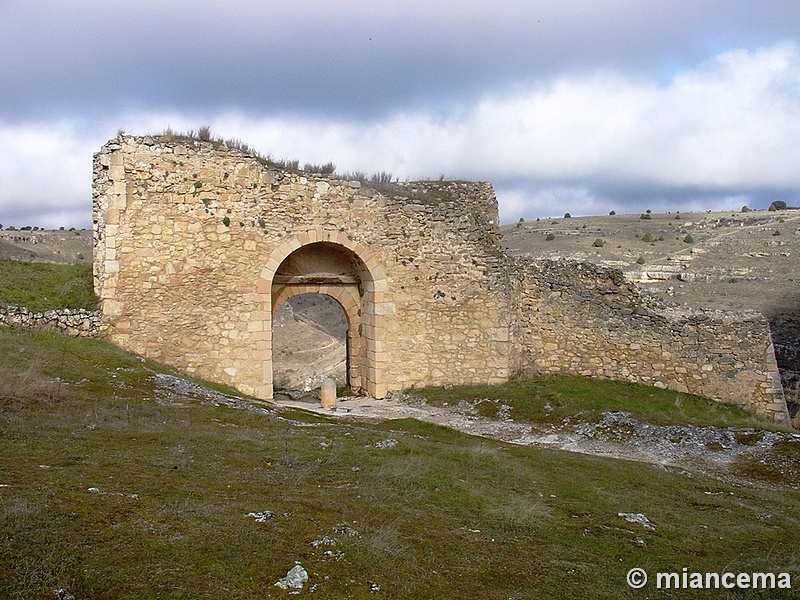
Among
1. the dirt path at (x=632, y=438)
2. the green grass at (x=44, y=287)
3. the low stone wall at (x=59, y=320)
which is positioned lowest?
the dirt path at (x=632, y=438)

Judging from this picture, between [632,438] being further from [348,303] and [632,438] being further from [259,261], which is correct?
[259,261]

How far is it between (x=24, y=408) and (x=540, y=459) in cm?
675

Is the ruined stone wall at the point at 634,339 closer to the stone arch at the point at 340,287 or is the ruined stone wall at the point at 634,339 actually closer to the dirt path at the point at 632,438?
the dirt path at the point at 632,438

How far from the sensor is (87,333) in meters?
14.0

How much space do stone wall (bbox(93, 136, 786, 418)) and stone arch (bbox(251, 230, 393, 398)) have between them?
4 centimetres

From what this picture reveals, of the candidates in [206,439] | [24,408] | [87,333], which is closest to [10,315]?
[87,333]

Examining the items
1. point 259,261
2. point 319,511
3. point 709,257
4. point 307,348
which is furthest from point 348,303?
point 709,257

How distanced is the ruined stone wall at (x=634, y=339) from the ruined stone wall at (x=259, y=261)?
132 centimetres

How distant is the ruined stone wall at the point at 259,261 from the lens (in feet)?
47.5

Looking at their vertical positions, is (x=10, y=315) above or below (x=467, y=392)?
above

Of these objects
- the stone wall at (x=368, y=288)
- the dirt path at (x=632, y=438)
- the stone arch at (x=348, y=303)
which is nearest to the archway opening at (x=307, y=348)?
the stone arch at (x=348, y=303)

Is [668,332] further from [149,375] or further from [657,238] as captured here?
[657,238]

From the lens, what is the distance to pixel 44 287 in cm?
1470

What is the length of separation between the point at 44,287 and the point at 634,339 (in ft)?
46.0
